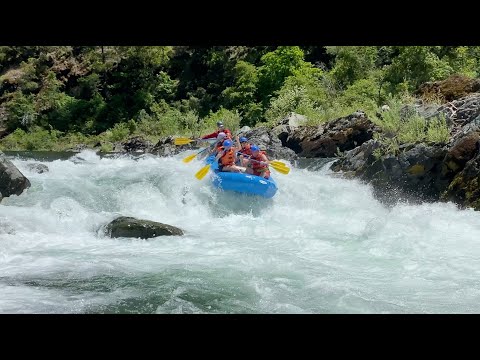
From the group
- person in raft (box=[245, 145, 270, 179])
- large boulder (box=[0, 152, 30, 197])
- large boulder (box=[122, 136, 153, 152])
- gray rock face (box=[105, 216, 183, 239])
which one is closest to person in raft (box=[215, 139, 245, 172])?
person in raft (box=[245, 145, 270, 179])

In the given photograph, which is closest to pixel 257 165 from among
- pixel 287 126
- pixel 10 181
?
pixel 10 181

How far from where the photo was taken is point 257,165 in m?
9.53

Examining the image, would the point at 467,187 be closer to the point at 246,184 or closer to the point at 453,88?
the point at 246,184

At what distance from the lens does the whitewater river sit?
4496 mm

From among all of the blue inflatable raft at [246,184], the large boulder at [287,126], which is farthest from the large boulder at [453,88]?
the large boulder at [287,126]

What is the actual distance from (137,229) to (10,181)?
130 inches

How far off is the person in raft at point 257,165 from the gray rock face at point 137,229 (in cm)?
275

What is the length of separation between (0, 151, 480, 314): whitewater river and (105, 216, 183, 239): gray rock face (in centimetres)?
13

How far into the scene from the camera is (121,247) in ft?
21.2

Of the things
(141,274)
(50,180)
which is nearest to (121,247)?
(141,274)

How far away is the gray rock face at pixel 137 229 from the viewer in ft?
22.6
